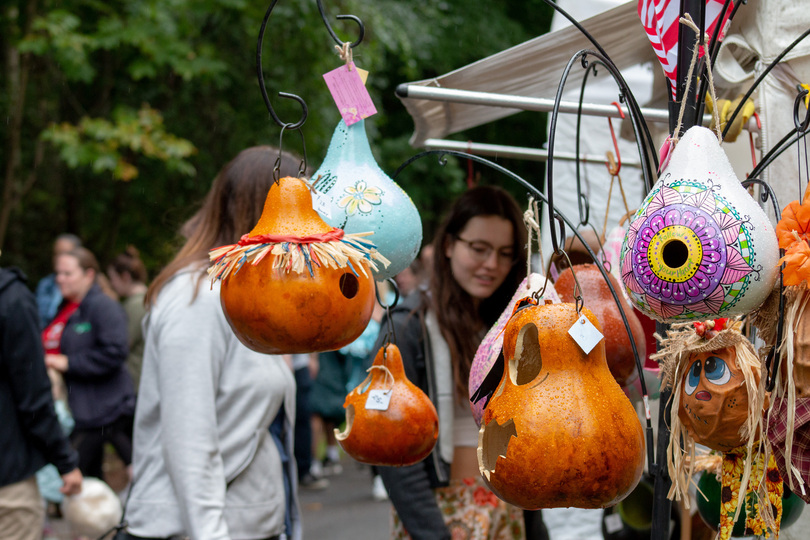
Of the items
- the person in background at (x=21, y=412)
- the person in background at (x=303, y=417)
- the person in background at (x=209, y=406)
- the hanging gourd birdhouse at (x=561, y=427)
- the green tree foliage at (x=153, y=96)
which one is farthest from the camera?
the person in background at (x=303, y=417)

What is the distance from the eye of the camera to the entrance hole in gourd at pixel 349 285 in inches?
56.4

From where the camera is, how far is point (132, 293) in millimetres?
5961

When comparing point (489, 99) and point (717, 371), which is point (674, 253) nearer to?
point (717, 371)

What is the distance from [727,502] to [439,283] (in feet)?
3.96

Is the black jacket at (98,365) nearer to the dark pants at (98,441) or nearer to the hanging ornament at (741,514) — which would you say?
the dark pants at (98,441)

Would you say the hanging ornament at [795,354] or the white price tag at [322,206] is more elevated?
the white price tag at [322,206]

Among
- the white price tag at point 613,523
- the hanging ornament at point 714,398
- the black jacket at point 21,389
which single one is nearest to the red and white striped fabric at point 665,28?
the hanging ornament at point 714,398

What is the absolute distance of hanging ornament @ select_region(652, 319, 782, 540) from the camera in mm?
1358

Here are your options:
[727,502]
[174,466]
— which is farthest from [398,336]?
[727,502]

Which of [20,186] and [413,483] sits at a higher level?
[20,186]

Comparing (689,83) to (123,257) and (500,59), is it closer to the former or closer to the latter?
(500,59)

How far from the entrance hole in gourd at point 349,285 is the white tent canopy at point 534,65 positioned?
3.04ft

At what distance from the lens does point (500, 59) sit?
2.34m

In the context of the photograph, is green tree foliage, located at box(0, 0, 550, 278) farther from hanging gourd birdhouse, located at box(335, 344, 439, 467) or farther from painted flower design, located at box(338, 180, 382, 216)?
painted flower design, located at box(338, 180, 382, 216)
